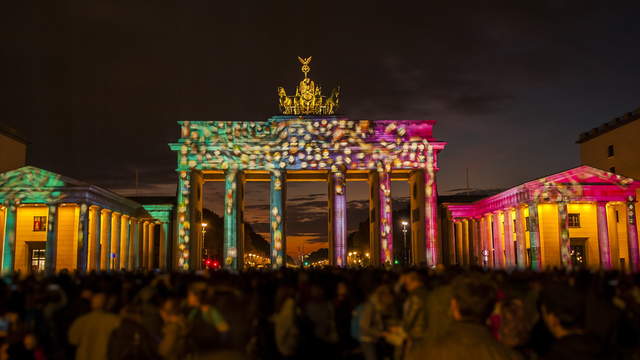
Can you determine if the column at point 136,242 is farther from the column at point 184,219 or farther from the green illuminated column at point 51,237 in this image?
the green illuminated column at point 51,237

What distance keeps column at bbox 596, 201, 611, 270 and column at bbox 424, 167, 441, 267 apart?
14869 millimetres

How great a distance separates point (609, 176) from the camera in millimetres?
55812

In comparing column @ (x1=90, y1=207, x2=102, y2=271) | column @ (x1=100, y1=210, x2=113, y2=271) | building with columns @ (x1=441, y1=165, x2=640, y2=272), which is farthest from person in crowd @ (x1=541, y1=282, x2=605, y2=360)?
column @ (x1=100, y1=210, x2=113, y2=271)

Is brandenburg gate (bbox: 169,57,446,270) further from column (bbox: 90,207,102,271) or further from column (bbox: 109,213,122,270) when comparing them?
column (bbox: 90,207,102,271)

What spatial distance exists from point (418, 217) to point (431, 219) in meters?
2.69

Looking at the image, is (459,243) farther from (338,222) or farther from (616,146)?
(616,146)

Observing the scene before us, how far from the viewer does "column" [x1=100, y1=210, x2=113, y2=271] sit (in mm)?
58344

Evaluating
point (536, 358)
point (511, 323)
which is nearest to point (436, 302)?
point (511, 323)

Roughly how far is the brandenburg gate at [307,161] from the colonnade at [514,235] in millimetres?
7293

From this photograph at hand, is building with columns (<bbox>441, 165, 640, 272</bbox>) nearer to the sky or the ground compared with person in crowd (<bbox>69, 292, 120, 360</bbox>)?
nearer to the sky

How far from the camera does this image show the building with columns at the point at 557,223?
55438 millimetres

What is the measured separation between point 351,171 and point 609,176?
81.5ft

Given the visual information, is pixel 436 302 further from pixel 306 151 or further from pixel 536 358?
pixel 306 151

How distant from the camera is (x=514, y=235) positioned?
64.0m
